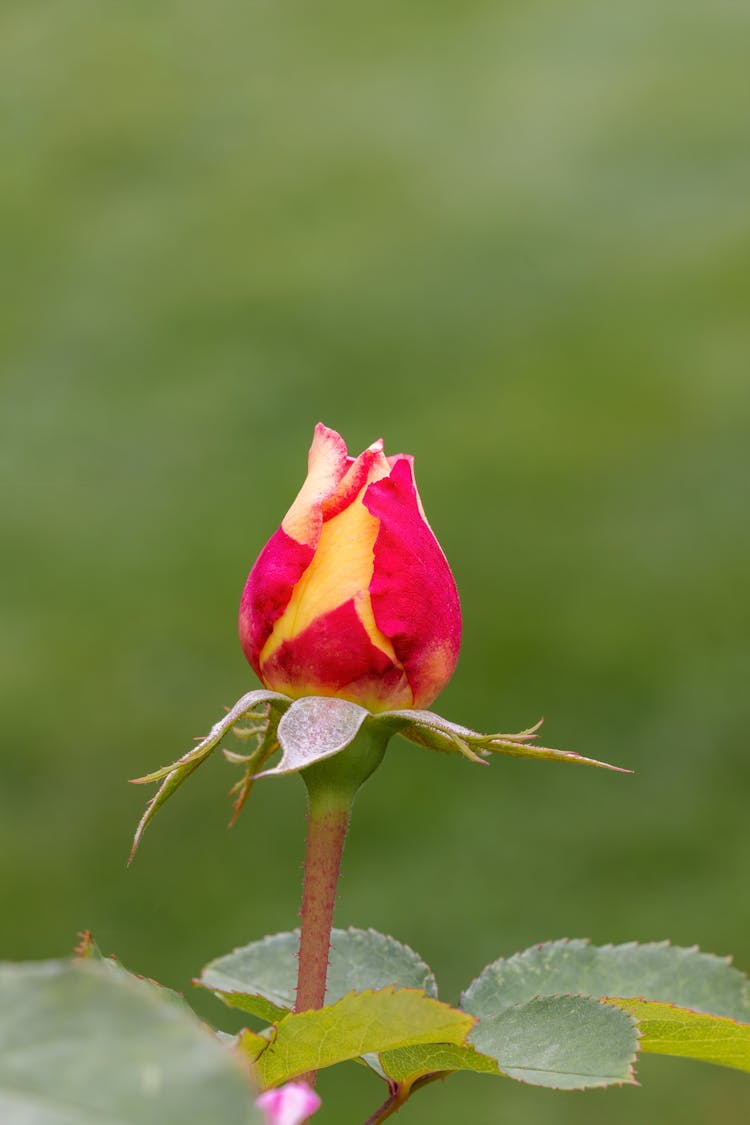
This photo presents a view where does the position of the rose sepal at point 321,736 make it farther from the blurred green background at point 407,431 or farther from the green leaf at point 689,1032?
the blurred green background at point 407,431

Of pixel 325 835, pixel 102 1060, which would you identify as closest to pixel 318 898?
pixel 325 835

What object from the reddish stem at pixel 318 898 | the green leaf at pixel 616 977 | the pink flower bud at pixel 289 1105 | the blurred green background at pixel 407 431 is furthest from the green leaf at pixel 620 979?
the blurred green background at pixel 407 431

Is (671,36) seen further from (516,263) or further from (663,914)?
(663,914)

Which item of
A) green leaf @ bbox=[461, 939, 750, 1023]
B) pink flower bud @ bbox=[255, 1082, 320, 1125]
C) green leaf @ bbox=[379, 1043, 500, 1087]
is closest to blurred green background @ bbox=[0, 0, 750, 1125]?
green leaf @ bbox=[461, 939, 750, 1023]

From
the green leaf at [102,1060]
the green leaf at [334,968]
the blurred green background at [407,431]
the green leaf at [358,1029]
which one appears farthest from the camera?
the blurred green background at [407,431]

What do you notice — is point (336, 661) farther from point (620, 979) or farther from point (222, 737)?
point (620, 979)

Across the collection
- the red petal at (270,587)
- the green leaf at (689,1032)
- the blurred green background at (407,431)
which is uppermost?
the blurred green background at (407,431)

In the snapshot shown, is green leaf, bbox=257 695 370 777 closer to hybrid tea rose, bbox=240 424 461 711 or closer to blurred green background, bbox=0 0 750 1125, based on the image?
hybrid tea rose, bbox=240 424 461 711

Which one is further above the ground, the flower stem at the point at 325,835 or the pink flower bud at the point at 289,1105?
the flower stem at the point at 325,835

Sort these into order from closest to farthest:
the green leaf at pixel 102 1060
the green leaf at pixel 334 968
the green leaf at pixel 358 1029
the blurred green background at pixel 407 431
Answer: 1. the green leaf at pixel 102 1060
2. the green leaf at pixel 358 1029
3. the green leaf at pixel 334 968
4. the blurred green background at pixel 407 431
